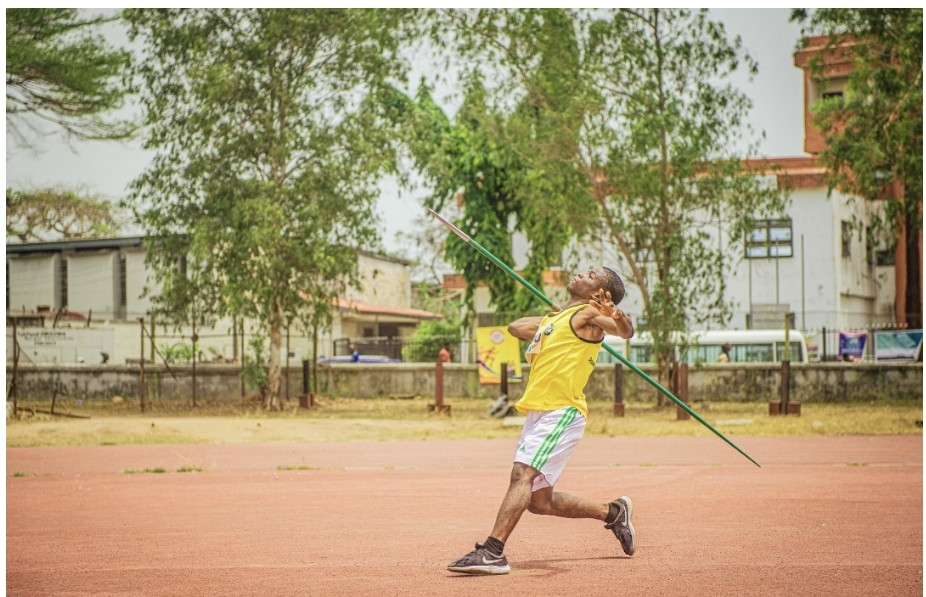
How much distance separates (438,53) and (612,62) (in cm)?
356

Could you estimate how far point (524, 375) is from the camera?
97.6 feet

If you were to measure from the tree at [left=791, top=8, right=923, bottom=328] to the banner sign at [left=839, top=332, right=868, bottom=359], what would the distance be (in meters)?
12.5

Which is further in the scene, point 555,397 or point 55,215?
point 55,215

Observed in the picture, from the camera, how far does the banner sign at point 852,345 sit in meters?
33.6

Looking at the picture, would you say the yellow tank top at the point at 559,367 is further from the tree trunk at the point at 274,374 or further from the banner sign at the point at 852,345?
the banner sign at the point at 852,345

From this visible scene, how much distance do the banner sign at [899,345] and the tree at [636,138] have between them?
9.28 meters

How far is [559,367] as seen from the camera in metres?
6.74

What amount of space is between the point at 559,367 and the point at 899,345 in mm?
28268

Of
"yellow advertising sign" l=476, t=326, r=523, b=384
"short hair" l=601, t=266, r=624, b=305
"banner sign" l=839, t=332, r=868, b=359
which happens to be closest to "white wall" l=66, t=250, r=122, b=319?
"yellow advertising sign" l=476, t=326, r=523, b=384

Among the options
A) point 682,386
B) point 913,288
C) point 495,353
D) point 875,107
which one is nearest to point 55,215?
point 495,353

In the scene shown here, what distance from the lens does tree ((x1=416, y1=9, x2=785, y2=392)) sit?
78.0 feet

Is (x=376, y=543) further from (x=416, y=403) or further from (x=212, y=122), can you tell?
(x=416, y=403)

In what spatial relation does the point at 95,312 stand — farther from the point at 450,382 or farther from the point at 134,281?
the point at 450,382

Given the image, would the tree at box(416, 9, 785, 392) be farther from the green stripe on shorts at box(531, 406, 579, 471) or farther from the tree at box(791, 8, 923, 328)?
the green stripe on shorts at box(531, 406, 579, 471)
